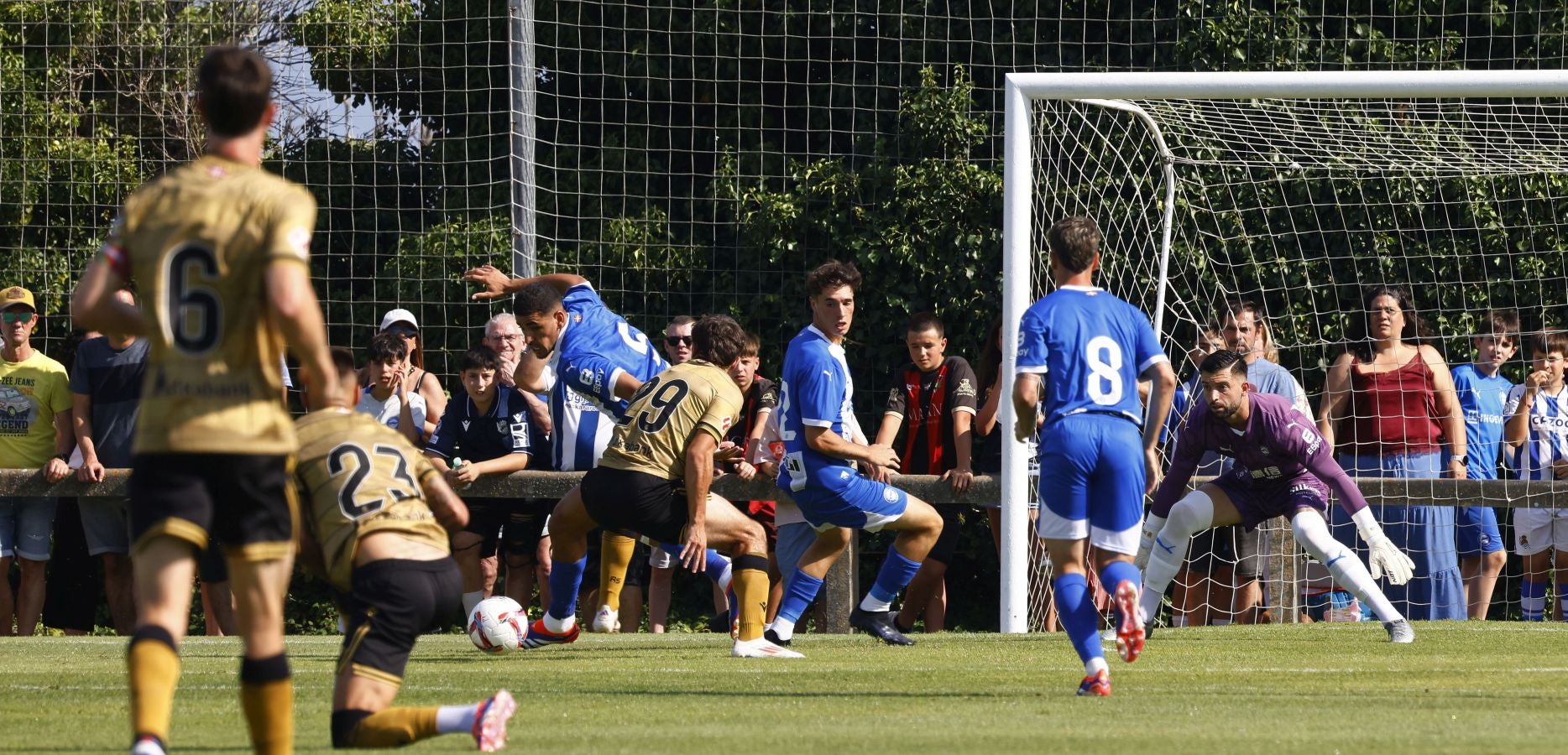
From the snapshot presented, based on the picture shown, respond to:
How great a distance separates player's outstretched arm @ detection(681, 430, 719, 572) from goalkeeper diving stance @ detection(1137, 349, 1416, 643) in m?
2.67

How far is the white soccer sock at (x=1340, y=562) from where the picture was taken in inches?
379

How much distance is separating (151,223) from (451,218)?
40.5 ft

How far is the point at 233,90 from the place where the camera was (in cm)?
444

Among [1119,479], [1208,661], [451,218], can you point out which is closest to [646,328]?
[451,218]

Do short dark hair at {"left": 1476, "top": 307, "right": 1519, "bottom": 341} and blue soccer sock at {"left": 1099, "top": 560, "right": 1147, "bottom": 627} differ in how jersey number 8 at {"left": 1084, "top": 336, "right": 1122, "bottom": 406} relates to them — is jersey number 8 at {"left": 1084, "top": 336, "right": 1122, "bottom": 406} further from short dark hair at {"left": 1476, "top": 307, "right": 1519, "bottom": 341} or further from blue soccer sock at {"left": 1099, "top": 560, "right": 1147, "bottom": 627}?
short dark hair at {"left": 1476, "top": 307, "right": 1519, "bottom": 341}

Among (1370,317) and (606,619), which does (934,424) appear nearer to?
(606,619)

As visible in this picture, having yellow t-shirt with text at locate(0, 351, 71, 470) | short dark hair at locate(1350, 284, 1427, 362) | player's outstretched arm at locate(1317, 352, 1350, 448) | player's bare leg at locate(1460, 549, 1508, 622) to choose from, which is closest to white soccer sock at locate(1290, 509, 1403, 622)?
player's outstretched arm at locate(1317, 352, 1350, 448)

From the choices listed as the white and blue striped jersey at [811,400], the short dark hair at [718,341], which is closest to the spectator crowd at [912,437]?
the white and blue striped jersey at [811,400]

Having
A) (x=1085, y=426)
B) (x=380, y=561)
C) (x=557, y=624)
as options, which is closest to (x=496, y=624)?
(x=557, y=624)

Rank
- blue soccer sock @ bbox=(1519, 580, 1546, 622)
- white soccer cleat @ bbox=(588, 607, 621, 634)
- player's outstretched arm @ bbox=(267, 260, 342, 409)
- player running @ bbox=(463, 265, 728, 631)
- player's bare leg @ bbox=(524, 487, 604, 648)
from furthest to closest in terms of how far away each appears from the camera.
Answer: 1. blue soccer sock @ bbox=(1519, 580, 1546, 622)
2. white soccer cleat @ bbox=(588, 607, 621, 634)
3. player running @ bbox=(463, 265, 728, 631)
4. player's bare leg @ bbox=(524, 487, 604, 648)
5. player's outstretched arm @ bbox=(267, 260, 342, 409)

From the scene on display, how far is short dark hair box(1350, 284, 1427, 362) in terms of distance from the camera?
11.7 metres

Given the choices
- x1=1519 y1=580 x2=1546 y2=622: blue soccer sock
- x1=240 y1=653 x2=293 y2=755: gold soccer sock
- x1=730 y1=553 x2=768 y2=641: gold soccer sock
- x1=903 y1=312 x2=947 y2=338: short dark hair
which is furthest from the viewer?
x1=1519 y1=580 x2=1546 y2=622: blue soccer sock

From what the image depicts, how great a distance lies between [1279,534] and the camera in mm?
12234

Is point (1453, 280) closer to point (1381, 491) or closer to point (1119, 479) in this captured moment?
point (1381, 491)
